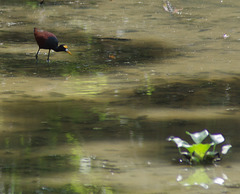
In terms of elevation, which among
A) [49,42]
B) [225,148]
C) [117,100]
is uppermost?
[225,148]

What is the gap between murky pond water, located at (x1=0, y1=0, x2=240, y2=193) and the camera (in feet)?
13.7

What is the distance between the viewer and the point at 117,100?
6.47 m

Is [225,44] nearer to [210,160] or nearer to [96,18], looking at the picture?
[96,18]

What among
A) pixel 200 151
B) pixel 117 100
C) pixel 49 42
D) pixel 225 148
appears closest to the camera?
pixel 200 151

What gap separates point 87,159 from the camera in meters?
4.53

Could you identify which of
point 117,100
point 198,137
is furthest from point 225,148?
point 117,100

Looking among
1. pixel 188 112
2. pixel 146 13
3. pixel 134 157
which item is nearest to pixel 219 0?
pixel 146 13

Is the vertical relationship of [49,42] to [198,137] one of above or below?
below

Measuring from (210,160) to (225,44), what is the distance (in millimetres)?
5849

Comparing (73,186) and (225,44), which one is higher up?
(73,186)

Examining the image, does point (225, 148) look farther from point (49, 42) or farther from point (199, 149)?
point (49, 42)

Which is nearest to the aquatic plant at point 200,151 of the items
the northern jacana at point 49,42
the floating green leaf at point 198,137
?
the floating green leaf at point 198,137

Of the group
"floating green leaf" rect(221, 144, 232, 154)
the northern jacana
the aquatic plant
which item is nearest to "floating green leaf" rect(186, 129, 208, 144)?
the aquatic plant

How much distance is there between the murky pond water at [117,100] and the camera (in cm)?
418
